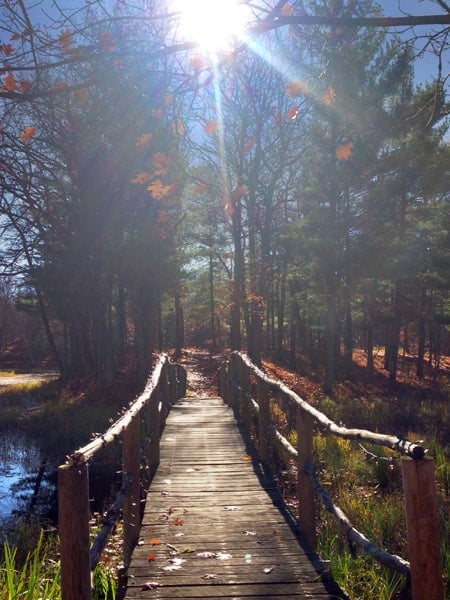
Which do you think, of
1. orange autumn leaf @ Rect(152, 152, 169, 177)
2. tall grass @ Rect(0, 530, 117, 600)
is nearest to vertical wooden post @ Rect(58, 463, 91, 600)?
tall grass @ Rect(0, 530, 117, 600)

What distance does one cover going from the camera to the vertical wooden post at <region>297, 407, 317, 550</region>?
5098 millimetres

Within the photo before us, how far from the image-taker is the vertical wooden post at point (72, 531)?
3.13 meters

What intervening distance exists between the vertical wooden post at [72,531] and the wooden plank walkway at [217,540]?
3.06ft

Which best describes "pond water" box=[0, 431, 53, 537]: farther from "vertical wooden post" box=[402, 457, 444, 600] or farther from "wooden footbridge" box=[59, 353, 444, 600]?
"vertical wooden post" box=[402, 457, 444, 600]

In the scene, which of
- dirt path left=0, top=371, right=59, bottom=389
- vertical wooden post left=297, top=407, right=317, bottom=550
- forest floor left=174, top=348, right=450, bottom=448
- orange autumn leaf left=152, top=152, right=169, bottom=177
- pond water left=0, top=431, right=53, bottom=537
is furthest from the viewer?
dirt path left=0, top=371, right=59, bottom=389

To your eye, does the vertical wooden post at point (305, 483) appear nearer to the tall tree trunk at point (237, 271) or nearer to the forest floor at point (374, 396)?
the forest floor at point (374, 396)

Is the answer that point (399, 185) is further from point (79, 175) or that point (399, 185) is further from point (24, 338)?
point (24, 338)

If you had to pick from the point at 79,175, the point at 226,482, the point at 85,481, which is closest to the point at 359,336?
the point at 79,175

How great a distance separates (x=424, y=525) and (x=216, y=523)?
301 cm

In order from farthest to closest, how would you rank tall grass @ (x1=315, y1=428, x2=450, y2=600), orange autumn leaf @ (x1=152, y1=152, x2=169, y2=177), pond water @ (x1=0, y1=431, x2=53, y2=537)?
1. pond water @ (x1=0, y1=431, x2=53, y2=537)
2. orange autumn leaf @ (x1=152, y1=152, x2=169, y2=177)
3. tall grass @ (x1=315, y1=428, x2=450, y2=600)

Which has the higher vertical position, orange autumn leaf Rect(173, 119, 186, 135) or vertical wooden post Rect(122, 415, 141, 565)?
orange autumn leaf Rect(173, 119, 186, 135)

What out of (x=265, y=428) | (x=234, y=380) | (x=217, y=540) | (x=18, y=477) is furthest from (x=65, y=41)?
(x=18, y=477)

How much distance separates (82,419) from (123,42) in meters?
14.4

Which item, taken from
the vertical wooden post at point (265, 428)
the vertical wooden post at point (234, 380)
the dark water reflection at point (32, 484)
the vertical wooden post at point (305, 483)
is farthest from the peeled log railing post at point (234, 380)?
the vertical wooden post at point (305, 483)
